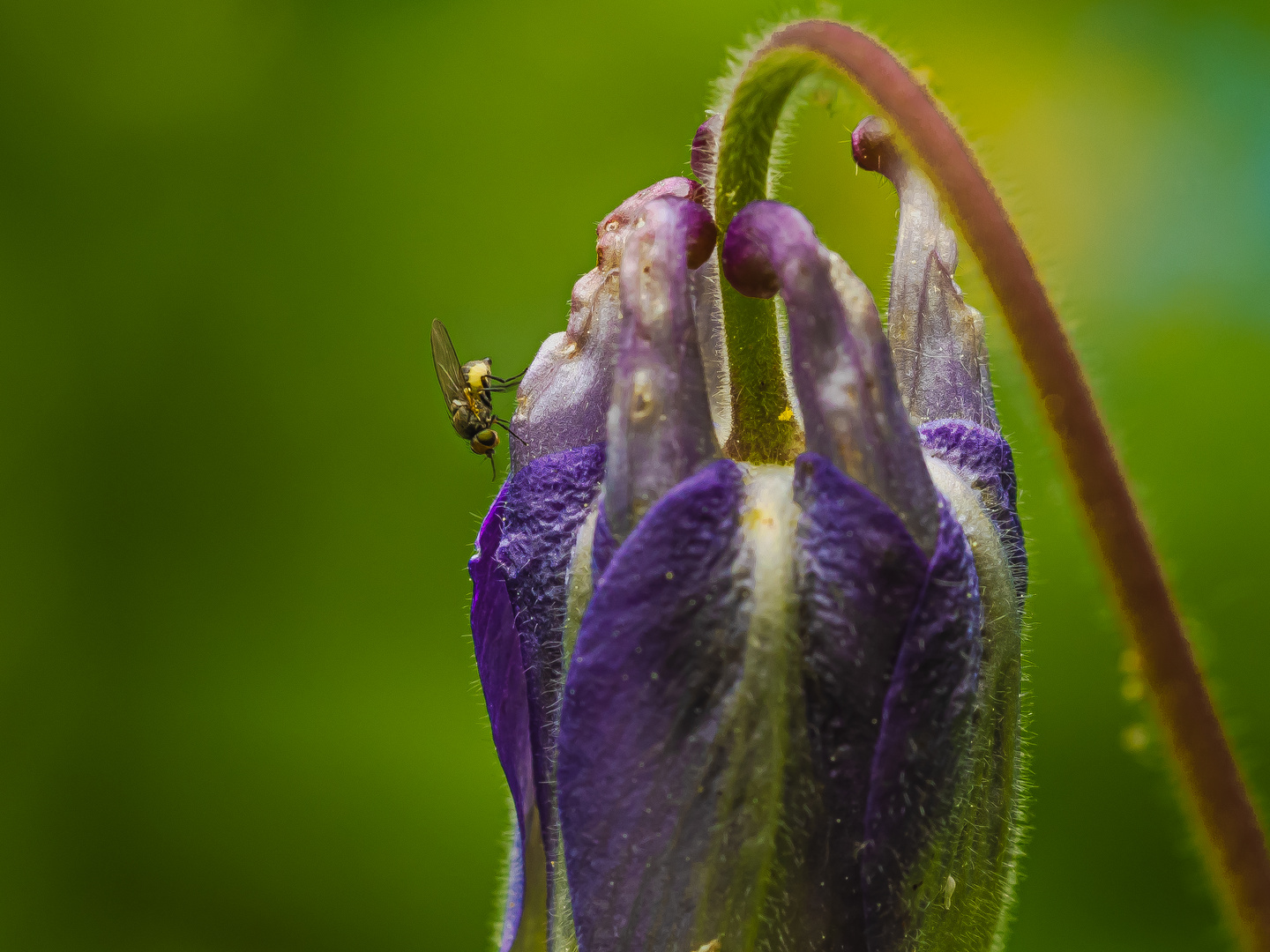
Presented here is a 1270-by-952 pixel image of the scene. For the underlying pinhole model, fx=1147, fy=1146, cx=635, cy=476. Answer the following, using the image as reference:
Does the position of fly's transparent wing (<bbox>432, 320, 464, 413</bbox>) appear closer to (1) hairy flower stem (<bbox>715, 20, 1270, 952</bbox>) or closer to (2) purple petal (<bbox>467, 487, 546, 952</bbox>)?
(2) purple petal (<bbox>467, 487, 546, 952</bbox>)

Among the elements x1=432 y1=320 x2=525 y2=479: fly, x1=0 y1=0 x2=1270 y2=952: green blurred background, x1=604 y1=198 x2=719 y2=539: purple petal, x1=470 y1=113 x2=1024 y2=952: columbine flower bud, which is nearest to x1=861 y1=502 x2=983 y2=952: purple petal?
x1=470 y1=113 x2=1024 y2=952: columbine flower bud

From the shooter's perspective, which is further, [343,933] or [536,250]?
[536,250]

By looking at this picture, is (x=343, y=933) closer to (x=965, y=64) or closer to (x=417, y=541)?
(x=417, y=541)

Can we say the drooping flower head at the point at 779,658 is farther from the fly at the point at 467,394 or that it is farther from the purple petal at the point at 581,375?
the fly at the point at 467,394

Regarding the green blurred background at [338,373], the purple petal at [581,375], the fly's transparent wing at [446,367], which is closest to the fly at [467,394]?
the fly's transparent wing at [446,367]

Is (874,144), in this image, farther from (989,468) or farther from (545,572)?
(545,572)

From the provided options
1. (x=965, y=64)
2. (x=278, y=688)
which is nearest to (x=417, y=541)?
(x=278, y=688)

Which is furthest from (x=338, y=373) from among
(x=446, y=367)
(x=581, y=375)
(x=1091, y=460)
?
(x=1091, y=460)
